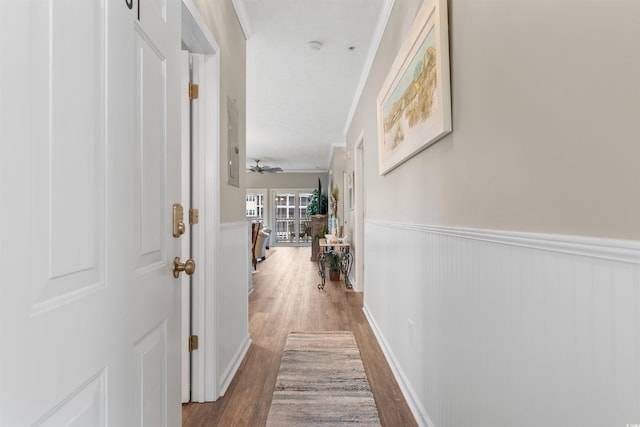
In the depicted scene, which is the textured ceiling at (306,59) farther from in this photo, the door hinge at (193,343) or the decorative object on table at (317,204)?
the decorative object on table at (317,204)

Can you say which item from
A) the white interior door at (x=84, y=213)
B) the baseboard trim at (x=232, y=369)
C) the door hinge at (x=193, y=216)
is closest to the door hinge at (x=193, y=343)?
the baseboard trim at (x=232, y=369)

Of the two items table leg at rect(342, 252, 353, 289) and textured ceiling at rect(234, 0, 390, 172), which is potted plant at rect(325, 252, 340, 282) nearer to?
table leg at rect(342, 252, 353, 289)

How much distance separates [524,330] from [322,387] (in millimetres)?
1554

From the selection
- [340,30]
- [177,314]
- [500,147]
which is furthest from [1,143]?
[340,30]

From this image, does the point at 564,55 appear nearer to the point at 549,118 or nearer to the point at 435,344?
the point at 549,118

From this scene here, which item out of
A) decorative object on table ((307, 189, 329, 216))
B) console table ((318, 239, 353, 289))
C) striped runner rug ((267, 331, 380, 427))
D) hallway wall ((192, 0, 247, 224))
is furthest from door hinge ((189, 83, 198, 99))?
decorative object on table ((307, 189, 329, 216))

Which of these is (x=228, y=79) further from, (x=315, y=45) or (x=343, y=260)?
(x=343, y=260)

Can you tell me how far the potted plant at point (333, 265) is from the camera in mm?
5590

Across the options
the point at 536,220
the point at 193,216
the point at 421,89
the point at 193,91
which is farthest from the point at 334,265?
the point at 536,220

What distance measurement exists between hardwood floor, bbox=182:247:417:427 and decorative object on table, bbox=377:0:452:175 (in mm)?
1387

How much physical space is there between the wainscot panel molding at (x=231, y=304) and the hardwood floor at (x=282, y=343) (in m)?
0.10

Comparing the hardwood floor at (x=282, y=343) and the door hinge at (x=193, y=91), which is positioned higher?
the door hinge at (x=193, y=91)

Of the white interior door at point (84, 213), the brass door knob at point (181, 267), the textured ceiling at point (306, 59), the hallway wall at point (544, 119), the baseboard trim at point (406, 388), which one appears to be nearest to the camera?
the white interior door at point (84, 213)

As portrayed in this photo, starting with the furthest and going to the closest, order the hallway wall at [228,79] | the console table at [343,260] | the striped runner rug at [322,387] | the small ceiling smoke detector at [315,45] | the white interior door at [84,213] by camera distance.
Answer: the console table at [343,260] → the small ceiling smoke detector at [315,45] → the hallway wall at [228,79] → the striped runner rug at [322,387] → the white interior door at [84,213]
